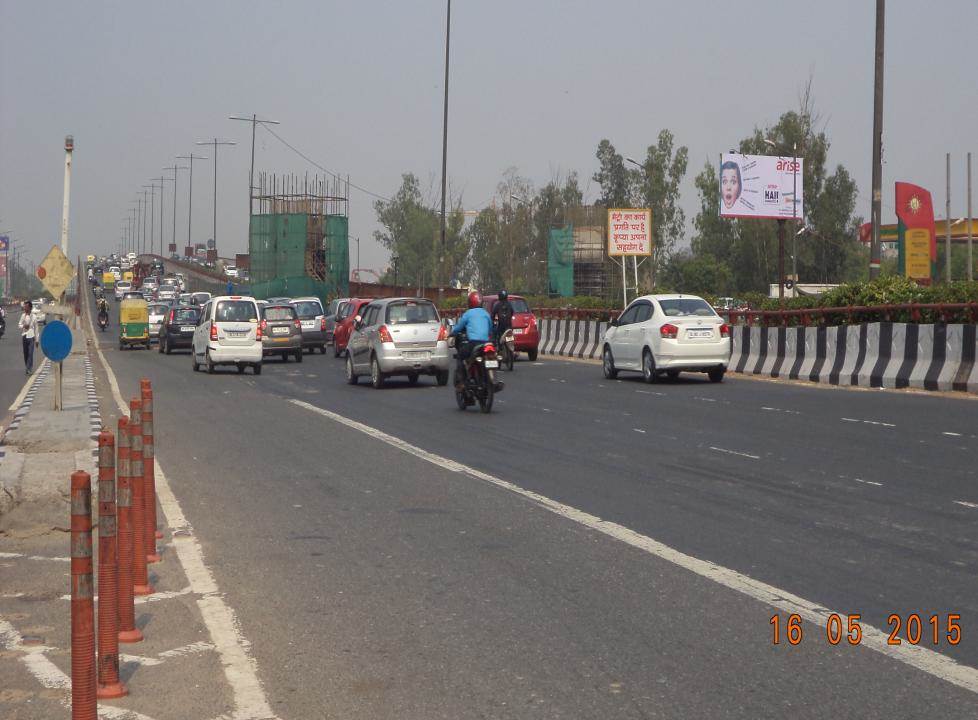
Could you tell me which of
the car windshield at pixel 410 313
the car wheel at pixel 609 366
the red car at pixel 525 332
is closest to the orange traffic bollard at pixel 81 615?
the car windshield at pixel 410 313

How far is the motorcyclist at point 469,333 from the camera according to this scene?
19.7m

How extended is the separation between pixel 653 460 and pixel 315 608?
6.58 m

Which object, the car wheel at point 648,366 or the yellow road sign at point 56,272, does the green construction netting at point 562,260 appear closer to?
the car wheel at point 648,366

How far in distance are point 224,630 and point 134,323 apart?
45614 mm

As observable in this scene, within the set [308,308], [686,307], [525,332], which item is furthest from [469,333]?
[308,308]

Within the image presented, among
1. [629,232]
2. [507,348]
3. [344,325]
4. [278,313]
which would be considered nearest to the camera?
[507,348]

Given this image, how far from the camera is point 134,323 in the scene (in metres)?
50.5

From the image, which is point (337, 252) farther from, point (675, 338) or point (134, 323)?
point (675, 338)

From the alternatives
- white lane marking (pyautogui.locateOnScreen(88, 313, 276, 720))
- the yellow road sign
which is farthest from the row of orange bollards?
the yellow road sign

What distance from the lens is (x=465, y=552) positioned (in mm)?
8484

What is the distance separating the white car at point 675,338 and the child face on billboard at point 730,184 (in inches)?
1201

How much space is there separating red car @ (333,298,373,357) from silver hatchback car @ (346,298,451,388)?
1234cm

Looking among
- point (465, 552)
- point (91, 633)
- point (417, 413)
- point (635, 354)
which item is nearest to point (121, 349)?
point (635, 354)
